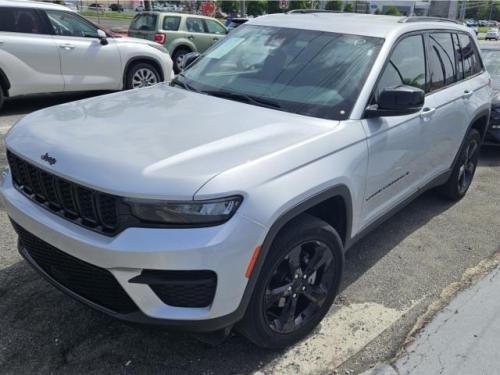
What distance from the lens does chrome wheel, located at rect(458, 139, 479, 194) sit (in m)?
5.11

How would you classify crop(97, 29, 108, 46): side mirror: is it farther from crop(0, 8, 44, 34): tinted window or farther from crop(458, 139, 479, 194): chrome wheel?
crop(458, 139, 479, 194): chrome wheel

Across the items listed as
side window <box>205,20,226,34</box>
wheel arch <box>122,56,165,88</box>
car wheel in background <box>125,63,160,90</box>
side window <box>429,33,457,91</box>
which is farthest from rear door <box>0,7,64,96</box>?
side window <box>205,20,226,34</box>

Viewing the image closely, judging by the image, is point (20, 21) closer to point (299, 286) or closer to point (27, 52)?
point (27, 52)

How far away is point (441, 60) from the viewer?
4.36 metres

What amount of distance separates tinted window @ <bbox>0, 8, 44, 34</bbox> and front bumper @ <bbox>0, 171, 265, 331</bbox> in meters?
6.15

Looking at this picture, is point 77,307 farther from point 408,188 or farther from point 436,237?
point 436,237

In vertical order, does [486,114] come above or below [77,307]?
above

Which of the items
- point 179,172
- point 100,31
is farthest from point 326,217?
point 100,31

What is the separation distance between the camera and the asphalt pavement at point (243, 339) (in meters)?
2.72

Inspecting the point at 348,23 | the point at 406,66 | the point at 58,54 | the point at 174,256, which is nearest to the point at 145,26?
the point at 58,54

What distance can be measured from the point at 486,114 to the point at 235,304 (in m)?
4.07

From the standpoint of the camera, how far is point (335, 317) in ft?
10.6

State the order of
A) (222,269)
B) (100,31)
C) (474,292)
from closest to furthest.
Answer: (222,269) < (474,292) < (100,31)

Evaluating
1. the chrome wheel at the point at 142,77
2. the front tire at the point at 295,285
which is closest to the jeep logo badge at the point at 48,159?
the front tire at the point at 295,285
